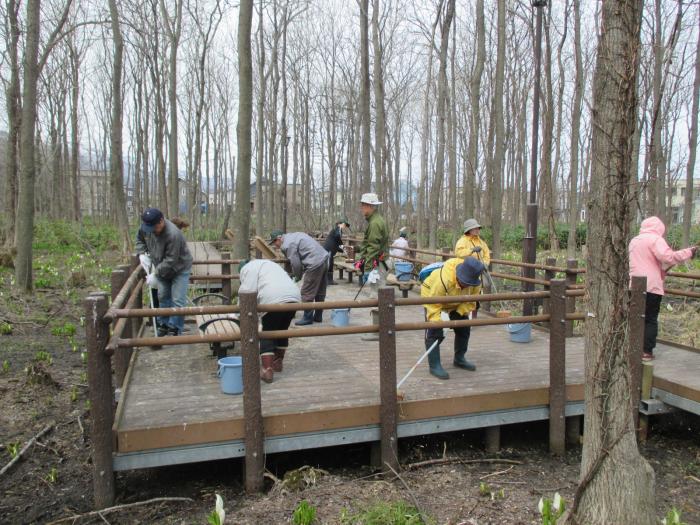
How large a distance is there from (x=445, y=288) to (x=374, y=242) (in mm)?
2683

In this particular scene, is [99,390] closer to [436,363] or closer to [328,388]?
[328,388]

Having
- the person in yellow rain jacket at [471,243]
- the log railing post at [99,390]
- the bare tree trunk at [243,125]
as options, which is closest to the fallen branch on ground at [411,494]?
the log railing post at [99,390]

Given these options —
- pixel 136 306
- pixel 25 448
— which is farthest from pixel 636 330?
pixel 25 448

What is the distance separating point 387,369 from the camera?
14.9 ft

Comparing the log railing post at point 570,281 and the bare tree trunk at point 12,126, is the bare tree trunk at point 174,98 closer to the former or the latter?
the bare tree trunk at point 12,126

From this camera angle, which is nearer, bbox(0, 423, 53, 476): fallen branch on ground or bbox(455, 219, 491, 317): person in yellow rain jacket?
bbox(0, 423, 53, 476): fallen branch on ground

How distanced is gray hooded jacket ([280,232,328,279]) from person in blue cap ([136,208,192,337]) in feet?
4.16

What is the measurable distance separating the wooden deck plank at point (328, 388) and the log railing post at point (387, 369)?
105 millimetres

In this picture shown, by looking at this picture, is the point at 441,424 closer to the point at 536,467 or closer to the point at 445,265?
the point at 536,467

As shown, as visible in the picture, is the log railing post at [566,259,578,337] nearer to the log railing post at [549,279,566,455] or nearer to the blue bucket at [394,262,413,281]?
the log railing post at [549,279,566,455]

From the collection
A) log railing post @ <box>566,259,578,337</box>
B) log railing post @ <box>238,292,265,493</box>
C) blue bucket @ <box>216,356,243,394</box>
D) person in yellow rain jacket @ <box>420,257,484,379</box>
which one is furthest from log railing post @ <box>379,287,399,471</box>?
log railing post @ <box>566,259,578,337</box>

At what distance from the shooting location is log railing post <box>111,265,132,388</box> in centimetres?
512

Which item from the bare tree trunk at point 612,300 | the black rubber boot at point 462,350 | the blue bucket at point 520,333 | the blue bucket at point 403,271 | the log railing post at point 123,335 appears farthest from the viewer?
the blue bucket at point 403,271

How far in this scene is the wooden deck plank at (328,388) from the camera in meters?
4.25
